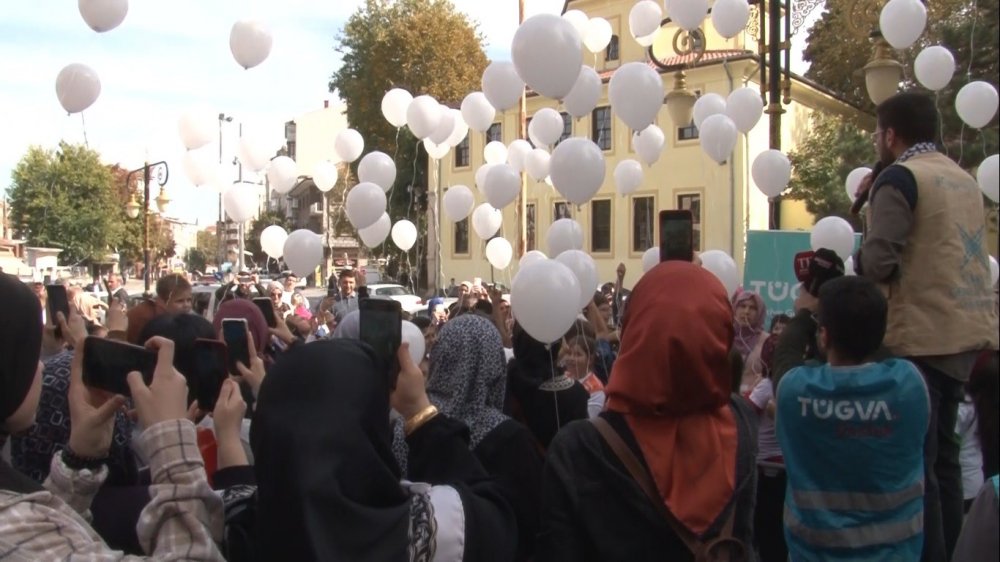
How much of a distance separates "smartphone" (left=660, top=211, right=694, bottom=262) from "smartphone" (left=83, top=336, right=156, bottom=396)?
1517 mm

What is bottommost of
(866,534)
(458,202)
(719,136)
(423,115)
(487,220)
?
(866,534)

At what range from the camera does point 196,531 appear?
1.84 m

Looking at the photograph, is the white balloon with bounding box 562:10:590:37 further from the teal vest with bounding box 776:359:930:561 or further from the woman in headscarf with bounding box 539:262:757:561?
the woman in headscarf with bounding box 539:262:757:561

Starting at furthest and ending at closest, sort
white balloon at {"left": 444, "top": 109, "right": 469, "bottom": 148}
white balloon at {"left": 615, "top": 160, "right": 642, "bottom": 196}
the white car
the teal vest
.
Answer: the white car
white balloon at {"left": 615, "top": 160, "right": 642, "bottom": 196}
white balloon at {"left": 444, "top": 109, "right": 469, "bottom": 148}
the teal vest

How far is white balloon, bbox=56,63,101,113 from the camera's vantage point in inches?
303

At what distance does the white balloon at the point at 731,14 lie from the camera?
28.1 feet

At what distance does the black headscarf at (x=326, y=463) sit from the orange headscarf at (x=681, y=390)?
2.24 ft

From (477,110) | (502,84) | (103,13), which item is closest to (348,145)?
(477,110)

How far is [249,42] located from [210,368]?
6.69 metres

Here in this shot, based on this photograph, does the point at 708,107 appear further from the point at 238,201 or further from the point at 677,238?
the point at 677,238

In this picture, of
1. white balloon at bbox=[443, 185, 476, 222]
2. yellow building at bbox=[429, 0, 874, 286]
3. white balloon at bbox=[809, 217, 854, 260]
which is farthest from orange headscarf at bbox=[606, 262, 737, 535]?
yellow building at bbox=[429, 0, 874, 286]

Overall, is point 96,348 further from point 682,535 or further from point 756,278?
point 756,278

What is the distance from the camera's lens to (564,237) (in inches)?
301

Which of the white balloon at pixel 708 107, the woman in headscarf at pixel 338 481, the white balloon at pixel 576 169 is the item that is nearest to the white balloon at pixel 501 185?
the white balloon at pixel 708 107
